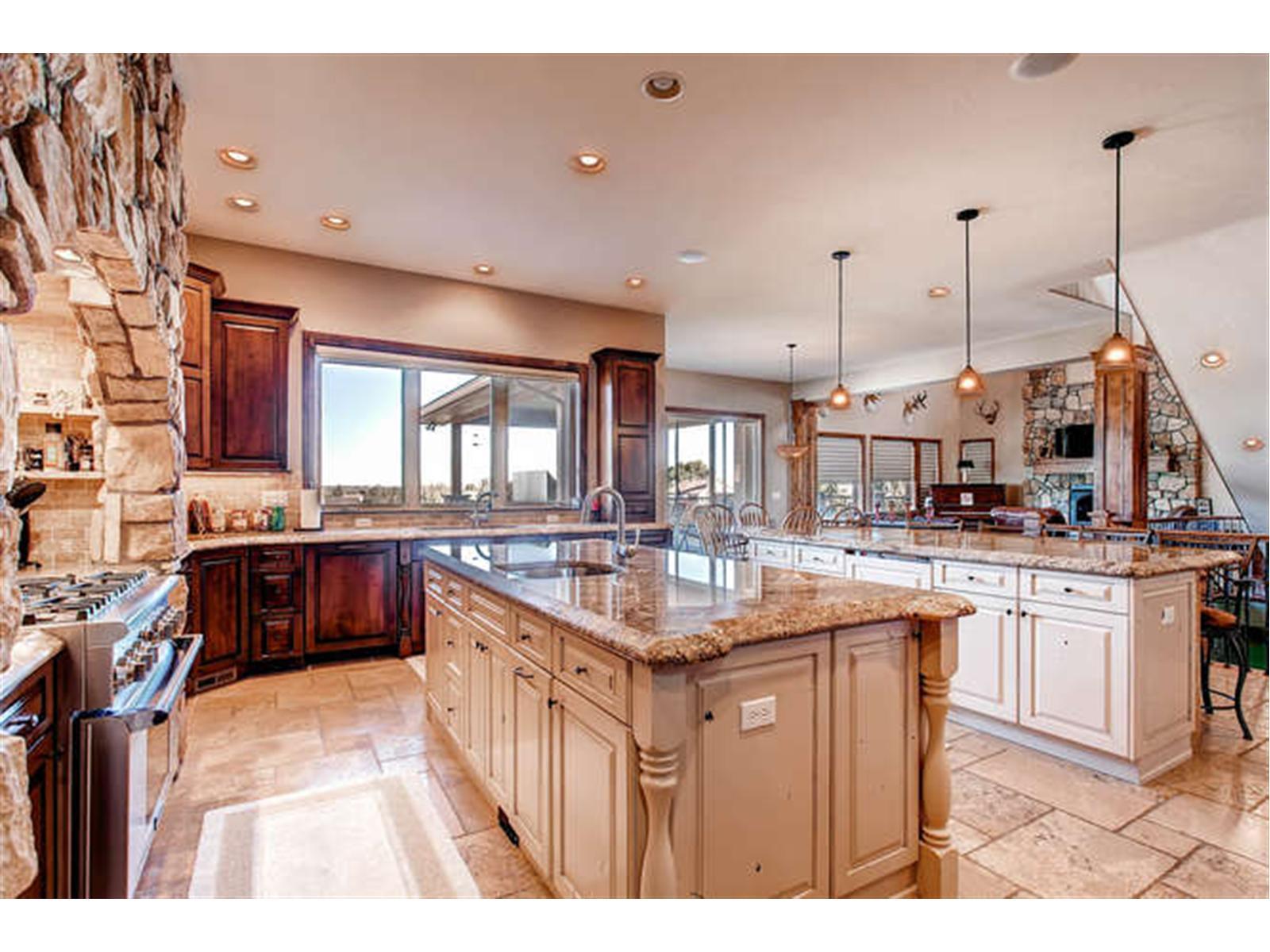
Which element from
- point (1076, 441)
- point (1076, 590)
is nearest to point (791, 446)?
point (1076, 590)

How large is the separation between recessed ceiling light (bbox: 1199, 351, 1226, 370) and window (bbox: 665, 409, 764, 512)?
5.54 m

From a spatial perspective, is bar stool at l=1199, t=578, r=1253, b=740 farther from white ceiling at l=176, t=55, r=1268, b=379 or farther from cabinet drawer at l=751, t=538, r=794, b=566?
white ceiling at l=176, t=55, r=1268, b=379

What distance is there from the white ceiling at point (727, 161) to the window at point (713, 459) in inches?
168

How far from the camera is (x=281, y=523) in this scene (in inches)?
173

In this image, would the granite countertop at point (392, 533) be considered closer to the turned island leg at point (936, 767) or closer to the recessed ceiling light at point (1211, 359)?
the turned island leg at point (936, 767)

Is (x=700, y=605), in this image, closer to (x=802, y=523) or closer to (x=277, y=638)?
(x=277, y=638)

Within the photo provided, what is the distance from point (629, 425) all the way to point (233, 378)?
3.08 m

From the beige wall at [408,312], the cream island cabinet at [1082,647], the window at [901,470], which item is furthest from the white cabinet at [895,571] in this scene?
the window at [901,470]

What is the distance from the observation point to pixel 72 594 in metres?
1.78

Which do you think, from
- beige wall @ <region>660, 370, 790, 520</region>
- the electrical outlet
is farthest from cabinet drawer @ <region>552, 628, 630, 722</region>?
beige wall @ <region>660, 370, 790, 520</region>

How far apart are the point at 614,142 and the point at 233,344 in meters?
2.91

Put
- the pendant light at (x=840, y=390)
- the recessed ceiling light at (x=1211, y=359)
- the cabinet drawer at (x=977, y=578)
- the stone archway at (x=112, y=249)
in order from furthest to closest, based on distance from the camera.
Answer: the recessed ceiling light at (x=1211, y=359)
the pendant light at (x=840, y=390)
the cabinet drawer at (x=977, y=578)
the stone archway at (x=112, y=249)

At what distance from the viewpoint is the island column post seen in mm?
1287

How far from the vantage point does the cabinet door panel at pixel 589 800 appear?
4.51 feet
